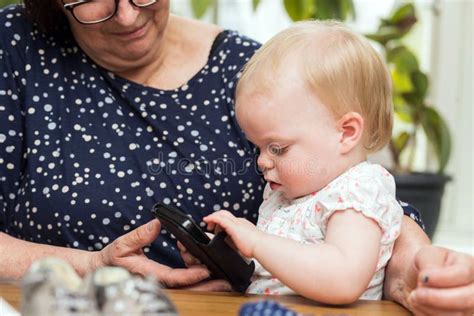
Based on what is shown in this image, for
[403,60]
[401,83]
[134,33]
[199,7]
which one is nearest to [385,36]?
[403,60]

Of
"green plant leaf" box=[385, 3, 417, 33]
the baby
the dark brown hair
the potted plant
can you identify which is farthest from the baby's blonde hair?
"green plant leaf" box=[385, 3, 417, 33]

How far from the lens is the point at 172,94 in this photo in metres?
1.50

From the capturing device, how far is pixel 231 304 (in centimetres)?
102

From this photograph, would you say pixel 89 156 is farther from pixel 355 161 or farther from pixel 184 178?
pixel 355 161

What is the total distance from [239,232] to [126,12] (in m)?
0.50

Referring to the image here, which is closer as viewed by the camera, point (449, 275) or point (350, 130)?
point (449, 275)

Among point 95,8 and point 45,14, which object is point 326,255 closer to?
point 95,8

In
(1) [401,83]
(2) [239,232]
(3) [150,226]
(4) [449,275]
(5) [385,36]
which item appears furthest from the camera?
(1) [401,83]

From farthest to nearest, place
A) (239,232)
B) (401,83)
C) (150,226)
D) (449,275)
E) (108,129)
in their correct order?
(401,83) < (108,129) < (150,226) < (239,232) < (449,275)

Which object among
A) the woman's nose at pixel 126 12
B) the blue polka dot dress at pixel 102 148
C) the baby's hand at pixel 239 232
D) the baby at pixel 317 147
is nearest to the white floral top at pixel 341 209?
the baby at pixel 317 147

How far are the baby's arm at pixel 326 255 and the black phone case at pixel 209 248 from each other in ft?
0.09

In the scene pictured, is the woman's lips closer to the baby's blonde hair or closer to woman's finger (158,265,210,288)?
the baby's blonde hair

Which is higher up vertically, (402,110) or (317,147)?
(317,147)

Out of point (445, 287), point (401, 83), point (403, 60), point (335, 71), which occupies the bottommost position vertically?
point (401, 83)
